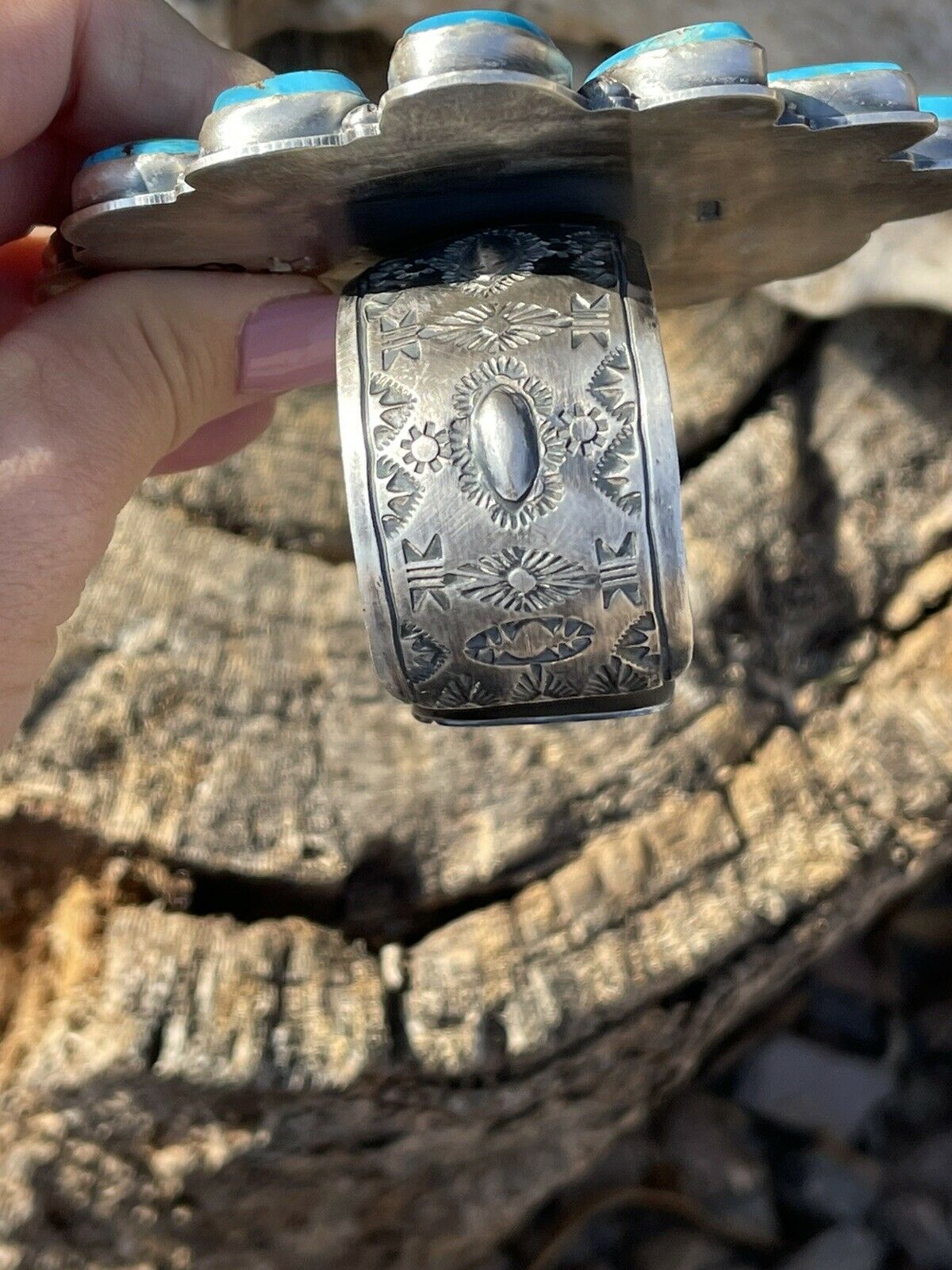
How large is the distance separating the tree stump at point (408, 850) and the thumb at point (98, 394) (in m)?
0.29

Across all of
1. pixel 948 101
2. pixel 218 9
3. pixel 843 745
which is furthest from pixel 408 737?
pixel 218 9

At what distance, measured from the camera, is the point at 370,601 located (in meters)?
0.83

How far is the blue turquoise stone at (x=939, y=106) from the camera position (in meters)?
0.83

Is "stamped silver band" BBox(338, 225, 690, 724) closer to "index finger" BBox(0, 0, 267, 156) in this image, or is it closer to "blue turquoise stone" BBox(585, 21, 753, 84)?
"blue turquoise stone" BBox(585, 21, 753, 84)

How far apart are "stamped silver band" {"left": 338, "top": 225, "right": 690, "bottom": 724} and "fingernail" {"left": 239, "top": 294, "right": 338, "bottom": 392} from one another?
0.12 metres

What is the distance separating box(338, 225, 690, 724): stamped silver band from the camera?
794mm

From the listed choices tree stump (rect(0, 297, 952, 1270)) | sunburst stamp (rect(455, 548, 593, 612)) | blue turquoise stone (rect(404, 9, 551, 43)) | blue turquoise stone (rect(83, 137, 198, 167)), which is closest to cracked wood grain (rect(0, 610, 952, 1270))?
tree stump (rect(0, 297, 952, 1270))

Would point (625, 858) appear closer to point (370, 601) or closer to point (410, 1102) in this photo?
point (410, 1102)

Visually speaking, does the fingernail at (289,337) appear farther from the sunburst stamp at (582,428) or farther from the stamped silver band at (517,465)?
the sunburst stamp at (582,428)

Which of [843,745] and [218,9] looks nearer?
[843,745]

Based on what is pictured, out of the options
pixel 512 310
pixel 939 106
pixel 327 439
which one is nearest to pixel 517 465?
pixel 512 310

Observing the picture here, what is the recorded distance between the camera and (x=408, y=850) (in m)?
1.17

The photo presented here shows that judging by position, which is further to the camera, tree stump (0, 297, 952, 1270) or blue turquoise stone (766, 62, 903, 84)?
tree stump (0, 297, 952, 1270)

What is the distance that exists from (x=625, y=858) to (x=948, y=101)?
30.1 inches
